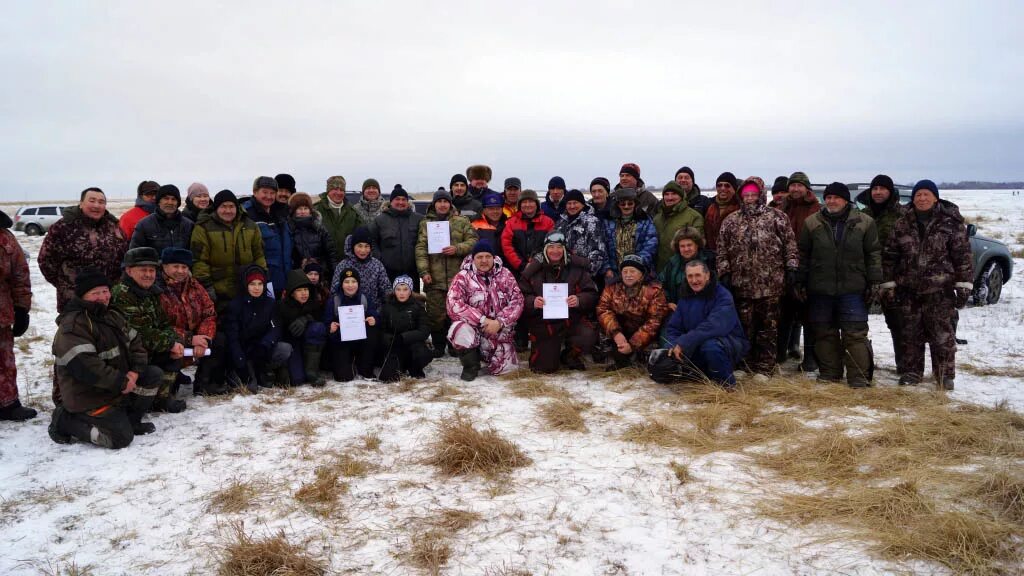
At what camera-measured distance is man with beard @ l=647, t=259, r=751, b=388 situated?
17.8ft

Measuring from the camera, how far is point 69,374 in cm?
432

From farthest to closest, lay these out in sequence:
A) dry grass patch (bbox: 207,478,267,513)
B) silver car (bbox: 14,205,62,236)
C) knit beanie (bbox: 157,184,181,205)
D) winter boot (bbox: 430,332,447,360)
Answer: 1. silver car (bbox: 14,205,62,236)
2. winter boot (bbox: 430,332,447,360)
3. knit beanie (bbox: 157,184,181,205)
4. dry grass patch (bbox: 207,478,267,513)

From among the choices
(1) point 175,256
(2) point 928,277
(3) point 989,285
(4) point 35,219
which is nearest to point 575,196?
(2) point 928,277

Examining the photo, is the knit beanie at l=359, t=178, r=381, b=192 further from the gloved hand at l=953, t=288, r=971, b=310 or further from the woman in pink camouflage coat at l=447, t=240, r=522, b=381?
the gloved hand at l=953, t=288, r=971, b=310

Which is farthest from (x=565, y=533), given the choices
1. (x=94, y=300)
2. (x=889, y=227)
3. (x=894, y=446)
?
(x=889, y=227)

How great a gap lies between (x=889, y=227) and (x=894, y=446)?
2.72m

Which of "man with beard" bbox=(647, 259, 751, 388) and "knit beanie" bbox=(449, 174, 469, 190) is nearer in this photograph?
"man with beard" bbox=(647, 259, 751, 388)

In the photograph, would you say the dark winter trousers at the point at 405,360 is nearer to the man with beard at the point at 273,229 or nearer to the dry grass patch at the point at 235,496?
the man with beard at the point at 273,229

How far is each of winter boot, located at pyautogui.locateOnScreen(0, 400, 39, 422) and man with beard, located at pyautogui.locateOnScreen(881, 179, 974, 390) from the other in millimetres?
7850

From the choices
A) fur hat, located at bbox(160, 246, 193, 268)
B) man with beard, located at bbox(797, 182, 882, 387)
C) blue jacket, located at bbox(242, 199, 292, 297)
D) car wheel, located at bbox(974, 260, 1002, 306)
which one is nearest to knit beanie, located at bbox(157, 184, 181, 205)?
fur hat, located at bbox(160, 246, 193, 268)

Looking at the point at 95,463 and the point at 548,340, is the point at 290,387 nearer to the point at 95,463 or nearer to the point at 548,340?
the point at 95,463

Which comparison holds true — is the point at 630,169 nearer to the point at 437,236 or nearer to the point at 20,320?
the point at 437,236

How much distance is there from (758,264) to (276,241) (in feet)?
16.6

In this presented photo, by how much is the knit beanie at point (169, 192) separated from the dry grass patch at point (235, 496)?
3188mm
